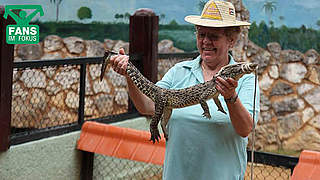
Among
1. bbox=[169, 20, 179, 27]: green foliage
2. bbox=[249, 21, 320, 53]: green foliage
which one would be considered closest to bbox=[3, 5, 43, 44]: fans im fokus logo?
bbox=[169, 20, 179, 27]: green foliage

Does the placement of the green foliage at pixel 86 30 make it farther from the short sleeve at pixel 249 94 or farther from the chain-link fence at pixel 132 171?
the short sleeve at pixel 249 94

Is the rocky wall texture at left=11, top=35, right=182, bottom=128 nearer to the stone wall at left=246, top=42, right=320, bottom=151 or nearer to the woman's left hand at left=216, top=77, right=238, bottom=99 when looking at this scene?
the stone wall at left=246, top=42, right=320, bottom=151

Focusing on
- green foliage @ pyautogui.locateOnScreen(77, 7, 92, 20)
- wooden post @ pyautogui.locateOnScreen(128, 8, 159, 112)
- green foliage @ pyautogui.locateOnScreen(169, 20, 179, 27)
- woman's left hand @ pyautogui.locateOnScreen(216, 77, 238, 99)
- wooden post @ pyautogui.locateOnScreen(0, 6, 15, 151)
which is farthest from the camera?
green foliage @ pyautogui.locateOnScreen(169, 20, 179, 27)

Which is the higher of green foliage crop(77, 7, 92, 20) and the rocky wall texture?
green foliage crop(77, 7, 92, 20)

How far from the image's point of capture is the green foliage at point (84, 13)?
465cm

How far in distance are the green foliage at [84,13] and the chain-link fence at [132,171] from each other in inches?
60.3

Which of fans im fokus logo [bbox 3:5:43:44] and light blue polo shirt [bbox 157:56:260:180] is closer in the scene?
light blue polo shirt [bbox 157:56:260:180]

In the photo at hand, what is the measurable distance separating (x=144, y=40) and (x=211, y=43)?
2388 mm

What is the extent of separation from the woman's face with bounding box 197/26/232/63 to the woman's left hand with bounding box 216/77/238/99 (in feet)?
0.67

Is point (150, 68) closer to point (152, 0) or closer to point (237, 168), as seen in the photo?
point (152, 0)

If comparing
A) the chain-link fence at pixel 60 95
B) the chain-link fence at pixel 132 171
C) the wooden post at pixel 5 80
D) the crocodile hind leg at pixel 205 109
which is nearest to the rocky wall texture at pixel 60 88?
the chain-link fence at pixel 60 95

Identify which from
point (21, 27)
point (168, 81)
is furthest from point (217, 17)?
point (21, 27)

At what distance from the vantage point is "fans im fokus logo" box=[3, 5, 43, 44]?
2.89 metres

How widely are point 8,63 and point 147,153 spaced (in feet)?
3.32
